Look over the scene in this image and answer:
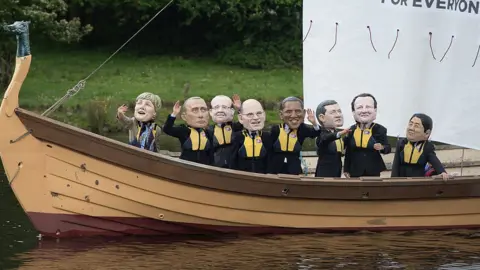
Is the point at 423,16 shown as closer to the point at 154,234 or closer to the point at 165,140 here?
the point at 154,234

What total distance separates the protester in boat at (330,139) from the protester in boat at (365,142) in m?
0.12

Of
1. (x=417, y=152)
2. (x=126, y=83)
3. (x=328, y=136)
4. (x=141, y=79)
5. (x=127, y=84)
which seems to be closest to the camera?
(x=328, y=136)

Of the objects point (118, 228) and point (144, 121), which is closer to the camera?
point (118, 228)

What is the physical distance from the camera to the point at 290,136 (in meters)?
11.6

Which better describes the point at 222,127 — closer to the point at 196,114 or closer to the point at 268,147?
the point at 196,114

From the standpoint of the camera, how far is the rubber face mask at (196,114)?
11.4m

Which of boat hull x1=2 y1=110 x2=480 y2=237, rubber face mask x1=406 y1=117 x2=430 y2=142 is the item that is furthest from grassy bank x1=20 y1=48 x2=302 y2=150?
rubber face mask x1=406 y1=117 x2=430 y2=142

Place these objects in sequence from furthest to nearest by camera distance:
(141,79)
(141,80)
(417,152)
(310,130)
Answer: (141,79) → (141,80) → (417,152) → (310,130)

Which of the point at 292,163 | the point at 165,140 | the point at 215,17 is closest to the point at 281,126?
the point at 292,163

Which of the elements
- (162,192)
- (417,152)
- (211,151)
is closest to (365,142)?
(417,152)

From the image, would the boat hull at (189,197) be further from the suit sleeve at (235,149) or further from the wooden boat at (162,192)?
the suit sleeve at (235,149)

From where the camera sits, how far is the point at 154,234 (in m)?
11.4

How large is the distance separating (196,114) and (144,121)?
1.78ft

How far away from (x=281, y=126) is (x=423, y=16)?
6.17 feet
